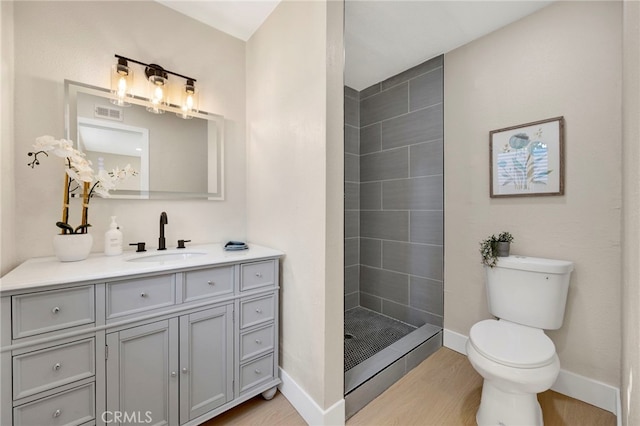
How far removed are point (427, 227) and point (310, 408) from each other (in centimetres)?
167

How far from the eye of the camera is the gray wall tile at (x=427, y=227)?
2305 millimetres

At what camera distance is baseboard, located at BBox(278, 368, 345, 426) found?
4.57 feet

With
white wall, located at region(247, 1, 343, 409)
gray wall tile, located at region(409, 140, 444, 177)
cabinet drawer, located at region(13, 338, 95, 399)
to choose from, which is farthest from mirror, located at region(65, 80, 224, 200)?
gray wall tile, located at region(409, 140, 444, 177)

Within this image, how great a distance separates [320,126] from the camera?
55.6 inches

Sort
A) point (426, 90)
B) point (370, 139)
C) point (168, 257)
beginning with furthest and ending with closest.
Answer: point (370, 139), point (426, 90), point (168, 257)

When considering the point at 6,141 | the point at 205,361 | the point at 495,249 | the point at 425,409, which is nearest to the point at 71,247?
the point at 6,141

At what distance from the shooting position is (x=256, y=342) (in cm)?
158

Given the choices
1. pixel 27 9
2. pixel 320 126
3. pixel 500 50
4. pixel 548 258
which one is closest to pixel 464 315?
pixel 548 258

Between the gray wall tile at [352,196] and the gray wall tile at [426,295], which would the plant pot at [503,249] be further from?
the gray wall tile at [352,196]

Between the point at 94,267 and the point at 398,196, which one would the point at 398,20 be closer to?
the point at 398,196

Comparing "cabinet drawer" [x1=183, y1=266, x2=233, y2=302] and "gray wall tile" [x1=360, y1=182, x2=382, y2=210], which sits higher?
"gray wall tile" [x1=360, y1=182, x2=382, y2=210]

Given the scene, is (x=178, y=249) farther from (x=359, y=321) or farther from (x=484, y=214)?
(x=484, y=214)

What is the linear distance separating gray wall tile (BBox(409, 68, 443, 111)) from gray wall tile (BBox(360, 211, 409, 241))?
3.32 feet

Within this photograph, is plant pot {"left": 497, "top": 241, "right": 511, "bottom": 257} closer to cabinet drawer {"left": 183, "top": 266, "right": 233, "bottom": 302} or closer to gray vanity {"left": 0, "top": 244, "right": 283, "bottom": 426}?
gray vanity {"left": 0, "top": 244, "right": 283, "bottom": 426}
